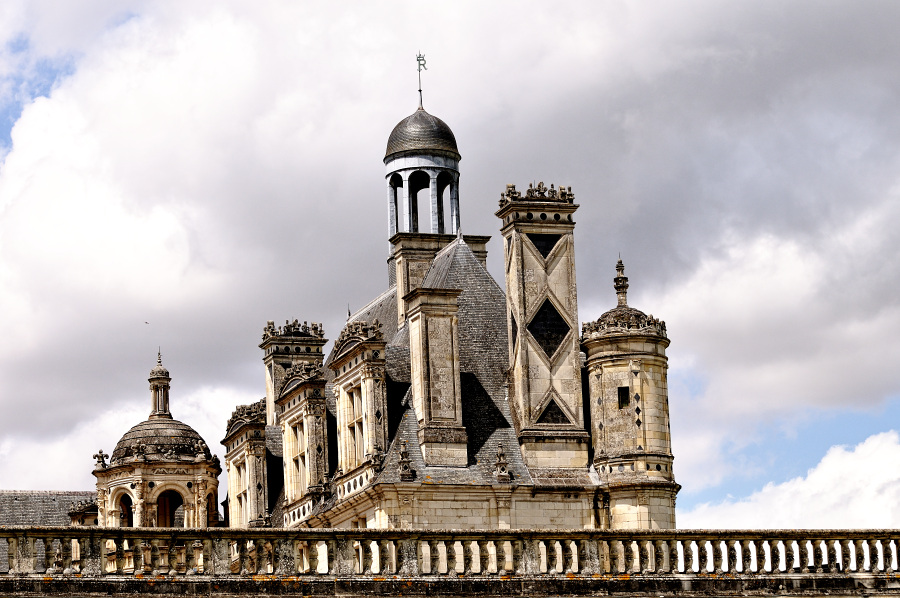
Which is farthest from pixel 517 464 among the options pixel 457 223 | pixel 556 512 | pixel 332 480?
pixel 457 223

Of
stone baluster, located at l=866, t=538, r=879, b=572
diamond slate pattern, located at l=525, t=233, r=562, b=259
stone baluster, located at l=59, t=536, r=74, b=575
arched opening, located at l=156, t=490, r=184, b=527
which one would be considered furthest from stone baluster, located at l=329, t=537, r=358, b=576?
arched opening, located at l=156, t=490, r=184, b=527

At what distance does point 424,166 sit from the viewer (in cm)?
5428

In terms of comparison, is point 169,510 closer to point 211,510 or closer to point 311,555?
point 211,510

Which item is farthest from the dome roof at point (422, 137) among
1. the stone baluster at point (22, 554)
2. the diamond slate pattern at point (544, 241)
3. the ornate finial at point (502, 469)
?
the stone baluster at point (22, 554)

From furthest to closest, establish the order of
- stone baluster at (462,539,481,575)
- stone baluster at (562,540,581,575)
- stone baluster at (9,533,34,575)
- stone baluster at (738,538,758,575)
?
stone baluster at (738,538,758,575), stone baluster at (562,540,581,575), stone baluster at (462,539,481,575), stone baluster at (9,533,34,575)

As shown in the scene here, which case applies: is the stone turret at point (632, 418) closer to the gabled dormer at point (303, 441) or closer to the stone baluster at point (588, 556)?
the gabled dormer at point (303, 441)

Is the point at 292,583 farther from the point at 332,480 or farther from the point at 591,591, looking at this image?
the point at 332,480

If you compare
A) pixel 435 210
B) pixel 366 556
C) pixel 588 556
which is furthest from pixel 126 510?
pixel 588 556

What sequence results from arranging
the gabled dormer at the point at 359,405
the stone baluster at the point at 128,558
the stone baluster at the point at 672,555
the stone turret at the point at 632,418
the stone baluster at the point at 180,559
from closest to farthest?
the stone baluster at the point at 128,558 < the stone baluster at the point at 180,559 < the stone baluster at the point at 672,555 < the stone turret at the point at 632,418 < the gabled dormer at the point at 359,405

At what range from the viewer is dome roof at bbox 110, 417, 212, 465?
58344mm

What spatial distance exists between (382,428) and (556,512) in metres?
4.68

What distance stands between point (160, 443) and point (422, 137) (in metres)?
13.5

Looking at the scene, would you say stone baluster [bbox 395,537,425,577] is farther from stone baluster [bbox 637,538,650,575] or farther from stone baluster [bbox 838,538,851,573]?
stone baluster [bbox 838,538,851,573]

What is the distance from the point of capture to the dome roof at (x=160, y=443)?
5834 cm
